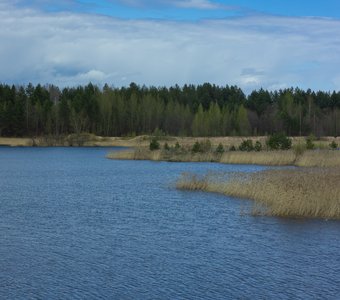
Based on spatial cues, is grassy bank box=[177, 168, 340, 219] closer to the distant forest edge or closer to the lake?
the lake

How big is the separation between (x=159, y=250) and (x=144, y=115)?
349ft

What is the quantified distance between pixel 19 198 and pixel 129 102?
9790 cm

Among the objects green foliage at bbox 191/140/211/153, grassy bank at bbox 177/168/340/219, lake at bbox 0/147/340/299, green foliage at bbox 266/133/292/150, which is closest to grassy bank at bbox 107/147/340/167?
green foliage at bbox 191/140/211/153

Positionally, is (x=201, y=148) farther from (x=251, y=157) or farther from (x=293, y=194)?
(x=293, y=194)

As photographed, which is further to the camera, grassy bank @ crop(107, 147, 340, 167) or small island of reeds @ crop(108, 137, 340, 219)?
grassy bank @ crop(107, 147, 340, 167)

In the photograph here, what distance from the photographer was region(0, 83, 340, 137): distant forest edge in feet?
364

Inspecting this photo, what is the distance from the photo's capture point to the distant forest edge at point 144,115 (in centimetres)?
11106

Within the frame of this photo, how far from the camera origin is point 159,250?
15578mm

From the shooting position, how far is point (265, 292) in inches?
463

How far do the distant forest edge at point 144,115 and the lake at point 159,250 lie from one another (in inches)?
3377

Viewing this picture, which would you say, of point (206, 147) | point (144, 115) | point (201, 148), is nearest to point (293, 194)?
point (201, 148)

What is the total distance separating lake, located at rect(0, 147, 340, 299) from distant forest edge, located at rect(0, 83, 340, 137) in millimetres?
85788

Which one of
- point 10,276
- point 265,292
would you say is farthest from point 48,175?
point 265,292

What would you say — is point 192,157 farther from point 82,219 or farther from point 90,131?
point 90,131
